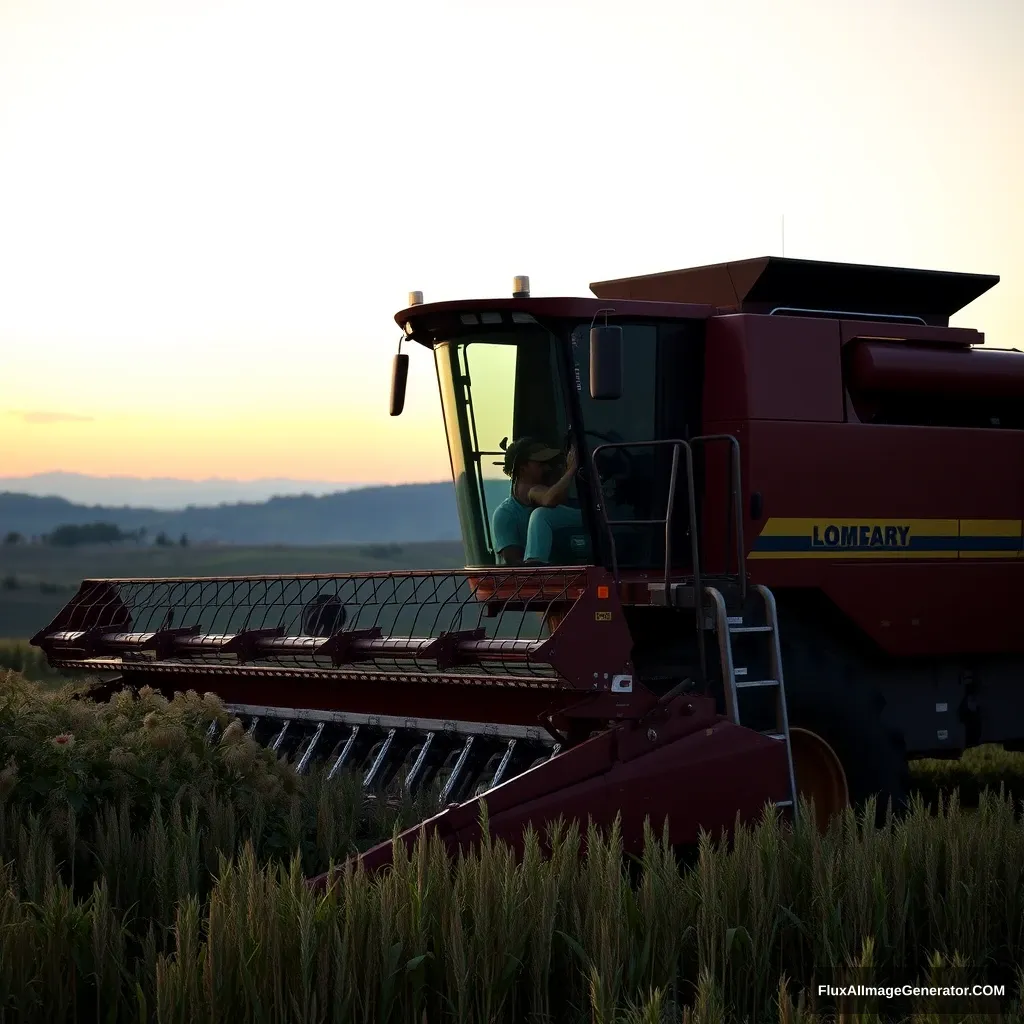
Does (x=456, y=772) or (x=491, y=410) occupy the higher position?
(x=491, y=410)

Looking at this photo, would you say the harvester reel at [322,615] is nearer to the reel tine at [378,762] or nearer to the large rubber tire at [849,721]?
the reel tine at [378,762]

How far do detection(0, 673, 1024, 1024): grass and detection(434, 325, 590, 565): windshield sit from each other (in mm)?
2269

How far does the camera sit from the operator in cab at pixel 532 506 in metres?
7.59

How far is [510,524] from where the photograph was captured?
7820 millimetres

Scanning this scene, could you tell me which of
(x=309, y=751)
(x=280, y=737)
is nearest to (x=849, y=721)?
(x=309, y=751)

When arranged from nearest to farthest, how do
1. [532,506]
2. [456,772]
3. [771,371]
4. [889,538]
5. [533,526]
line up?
[456,772]
[533,526]
[532,506]
[771,371]
[889,538]

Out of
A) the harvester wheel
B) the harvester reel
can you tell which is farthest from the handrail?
the harvester reel

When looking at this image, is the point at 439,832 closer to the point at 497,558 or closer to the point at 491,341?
the point at 497,558

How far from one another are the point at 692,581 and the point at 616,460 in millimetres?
846

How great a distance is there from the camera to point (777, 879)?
480cm

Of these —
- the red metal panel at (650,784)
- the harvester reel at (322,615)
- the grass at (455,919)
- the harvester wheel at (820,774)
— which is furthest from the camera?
the harvester reel at (322,615)

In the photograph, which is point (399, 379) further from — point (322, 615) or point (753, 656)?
point (753, 656)

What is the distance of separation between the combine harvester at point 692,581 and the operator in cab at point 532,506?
0.02 metres

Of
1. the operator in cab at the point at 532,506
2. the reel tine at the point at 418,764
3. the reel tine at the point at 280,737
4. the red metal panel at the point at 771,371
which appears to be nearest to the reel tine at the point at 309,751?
the reel tine at the point at 280,737
